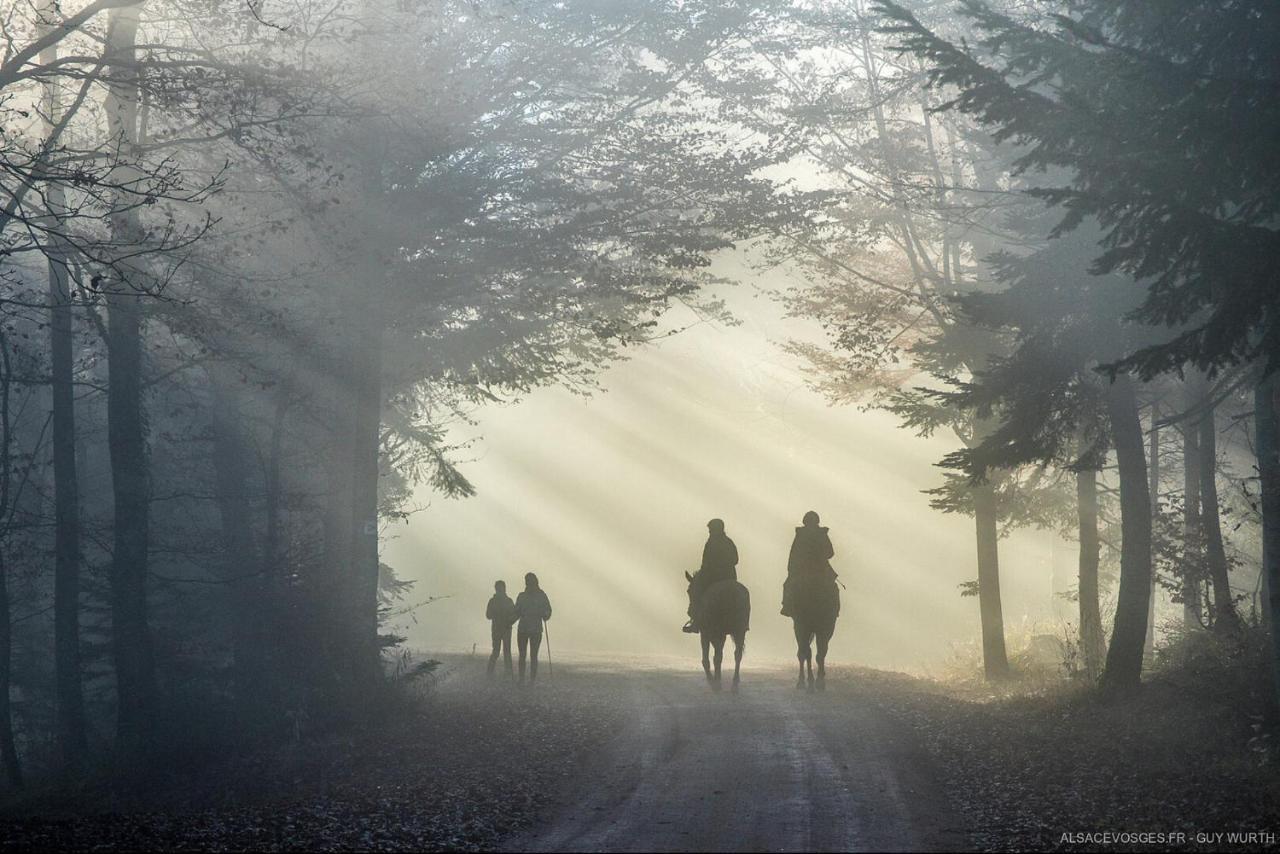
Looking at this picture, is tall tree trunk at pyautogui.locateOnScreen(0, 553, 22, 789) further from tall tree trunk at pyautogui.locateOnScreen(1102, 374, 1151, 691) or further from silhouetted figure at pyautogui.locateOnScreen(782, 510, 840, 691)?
tall tree trunk at pyautogui.locateOnScreen(1102, 374, 1151, 691)

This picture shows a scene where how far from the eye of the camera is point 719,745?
1291 cm

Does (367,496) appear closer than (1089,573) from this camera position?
Yes

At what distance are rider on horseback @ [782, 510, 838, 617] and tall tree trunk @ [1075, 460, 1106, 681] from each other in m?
4.20

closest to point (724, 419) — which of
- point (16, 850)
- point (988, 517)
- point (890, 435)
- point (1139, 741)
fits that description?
point (890, 435)

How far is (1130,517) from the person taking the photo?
1584 centimetres

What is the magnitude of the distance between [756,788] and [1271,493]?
20.6 feet

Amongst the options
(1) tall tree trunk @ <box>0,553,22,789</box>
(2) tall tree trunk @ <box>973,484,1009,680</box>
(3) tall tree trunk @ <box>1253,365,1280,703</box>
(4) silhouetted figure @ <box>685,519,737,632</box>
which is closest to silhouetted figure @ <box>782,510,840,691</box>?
(4) silhouetted figure @ <box>685,519,737,632</box>

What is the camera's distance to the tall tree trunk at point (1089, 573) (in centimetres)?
1899

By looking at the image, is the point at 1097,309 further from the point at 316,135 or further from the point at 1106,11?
the point at 316,135

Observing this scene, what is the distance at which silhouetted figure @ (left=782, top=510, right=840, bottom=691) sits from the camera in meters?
18.3

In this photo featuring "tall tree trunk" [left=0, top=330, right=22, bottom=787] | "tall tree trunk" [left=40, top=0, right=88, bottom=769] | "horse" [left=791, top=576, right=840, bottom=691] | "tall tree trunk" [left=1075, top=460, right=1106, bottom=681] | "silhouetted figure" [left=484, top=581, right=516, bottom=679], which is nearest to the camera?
"horse" [left=791, top=576, right=840, bottom=691]

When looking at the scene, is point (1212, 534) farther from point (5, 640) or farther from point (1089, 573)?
point (5, 640)

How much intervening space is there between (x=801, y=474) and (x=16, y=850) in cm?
5618

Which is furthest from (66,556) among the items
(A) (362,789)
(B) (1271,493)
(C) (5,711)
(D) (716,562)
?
(B) (1271,493)
